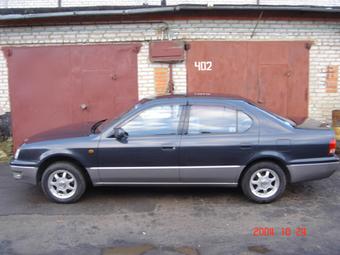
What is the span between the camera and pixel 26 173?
5352 mm

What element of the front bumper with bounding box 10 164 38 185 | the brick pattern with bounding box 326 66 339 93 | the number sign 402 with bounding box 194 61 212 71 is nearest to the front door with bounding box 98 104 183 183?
the front bumper with bounding box 10 164 38 185

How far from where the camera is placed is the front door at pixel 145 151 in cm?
521

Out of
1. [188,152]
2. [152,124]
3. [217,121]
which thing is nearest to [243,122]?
[217,121]

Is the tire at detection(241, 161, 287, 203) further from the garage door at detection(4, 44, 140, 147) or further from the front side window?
the garage door at detection(4, 44, 140, 147)

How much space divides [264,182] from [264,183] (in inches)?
0.8

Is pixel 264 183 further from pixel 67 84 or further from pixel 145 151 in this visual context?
pixel 67 84

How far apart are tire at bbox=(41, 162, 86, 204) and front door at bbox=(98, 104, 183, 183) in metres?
0.33

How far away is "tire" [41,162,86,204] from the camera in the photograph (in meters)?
5.31

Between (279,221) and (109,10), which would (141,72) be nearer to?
(109,10)

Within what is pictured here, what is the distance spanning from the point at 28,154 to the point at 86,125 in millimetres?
1032

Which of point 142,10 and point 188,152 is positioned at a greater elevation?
point 142,10

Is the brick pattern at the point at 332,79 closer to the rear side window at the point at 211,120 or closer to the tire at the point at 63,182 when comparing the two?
Result: the rear side window at the point at 211,120
